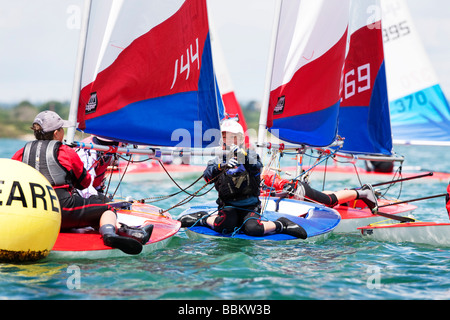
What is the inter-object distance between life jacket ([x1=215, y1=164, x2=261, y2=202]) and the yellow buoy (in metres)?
1.71

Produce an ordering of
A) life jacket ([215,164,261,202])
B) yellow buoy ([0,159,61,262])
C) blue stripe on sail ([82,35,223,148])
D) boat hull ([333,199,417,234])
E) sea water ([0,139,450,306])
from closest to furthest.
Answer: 1. sea water ([0,139,450,306])
2. yellow buoy ([0,159,61,262])
3. life jacket ([215,164,261,202])
4. blue stripe on sail ([82,35,223,148])
5. boat hull ([333,199,417,234])

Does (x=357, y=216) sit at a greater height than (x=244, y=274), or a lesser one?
greater

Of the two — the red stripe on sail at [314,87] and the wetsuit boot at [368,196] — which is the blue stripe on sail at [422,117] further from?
the wetsuit boot at [368,196]

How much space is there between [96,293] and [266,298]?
3.54 feet

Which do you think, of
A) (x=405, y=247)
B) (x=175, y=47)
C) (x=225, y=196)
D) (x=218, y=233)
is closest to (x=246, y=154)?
(x=225, y=196)

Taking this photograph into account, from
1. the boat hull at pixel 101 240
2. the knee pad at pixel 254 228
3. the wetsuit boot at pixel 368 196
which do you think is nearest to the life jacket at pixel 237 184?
the knee pad at pixel 254 228

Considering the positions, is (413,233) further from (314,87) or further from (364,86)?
(364,86)

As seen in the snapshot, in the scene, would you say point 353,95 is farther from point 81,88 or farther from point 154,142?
point 81,88

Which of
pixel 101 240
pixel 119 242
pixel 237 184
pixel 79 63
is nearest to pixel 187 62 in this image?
pixel 79 63

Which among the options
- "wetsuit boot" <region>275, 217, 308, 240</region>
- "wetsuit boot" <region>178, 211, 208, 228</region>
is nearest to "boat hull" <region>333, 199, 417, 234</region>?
"wetsuit boot" <region>275, 217, 308, 240</region>

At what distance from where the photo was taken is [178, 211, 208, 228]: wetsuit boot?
5.57 m

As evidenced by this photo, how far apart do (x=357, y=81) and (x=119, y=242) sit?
546cm

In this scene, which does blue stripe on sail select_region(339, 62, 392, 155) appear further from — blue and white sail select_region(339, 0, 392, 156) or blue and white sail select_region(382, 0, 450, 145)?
blue and white sail select_region(382, 0, 450, 145)

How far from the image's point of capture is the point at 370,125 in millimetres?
8523
